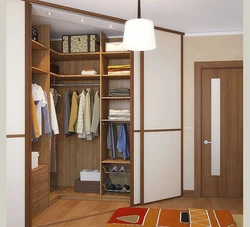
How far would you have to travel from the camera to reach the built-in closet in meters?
3.95

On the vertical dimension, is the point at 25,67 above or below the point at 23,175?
above

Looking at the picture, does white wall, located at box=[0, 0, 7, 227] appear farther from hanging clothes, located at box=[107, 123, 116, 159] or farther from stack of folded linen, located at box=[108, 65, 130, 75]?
hanging clothes, located at box=[107, 123, 116, 159]

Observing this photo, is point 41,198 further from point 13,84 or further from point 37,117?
point 13,84

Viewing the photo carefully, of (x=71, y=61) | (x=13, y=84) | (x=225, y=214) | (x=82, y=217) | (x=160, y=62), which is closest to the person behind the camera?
(x=225, y=214)

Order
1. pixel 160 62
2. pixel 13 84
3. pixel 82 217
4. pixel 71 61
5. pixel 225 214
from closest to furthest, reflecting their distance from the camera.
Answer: pixel 225 214, pixel 13 84, pixel 82 217, pixel 160 62, pixel 71 61

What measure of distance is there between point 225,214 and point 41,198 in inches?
97.1

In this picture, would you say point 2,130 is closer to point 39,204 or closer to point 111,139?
point 39,204

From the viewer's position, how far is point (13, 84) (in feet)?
9.66

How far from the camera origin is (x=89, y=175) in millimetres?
4441

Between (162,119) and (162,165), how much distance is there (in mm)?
681

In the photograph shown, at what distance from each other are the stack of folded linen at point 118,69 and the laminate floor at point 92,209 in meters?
1.91

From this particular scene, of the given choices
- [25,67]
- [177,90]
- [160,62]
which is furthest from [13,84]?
[177,90]

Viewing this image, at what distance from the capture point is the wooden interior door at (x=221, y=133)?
14.2ft

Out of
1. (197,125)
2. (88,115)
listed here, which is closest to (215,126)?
(197,125)
